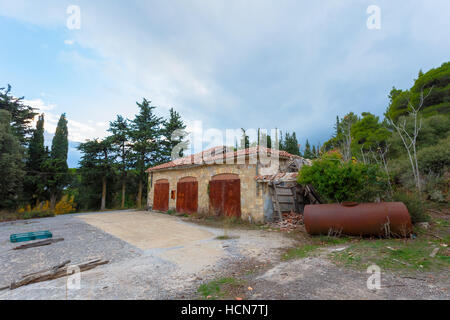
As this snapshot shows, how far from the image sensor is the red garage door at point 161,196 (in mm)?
14291

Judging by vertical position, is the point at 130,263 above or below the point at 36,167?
below

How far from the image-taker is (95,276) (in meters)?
3.51

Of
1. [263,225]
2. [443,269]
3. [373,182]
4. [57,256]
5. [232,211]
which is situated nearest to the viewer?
[443,269]

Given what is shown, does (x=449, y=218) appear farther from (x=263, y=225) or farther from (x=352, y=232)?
(x=263, y=225)

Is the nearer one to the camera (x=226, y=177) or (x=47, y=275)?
(x=47, y=275)

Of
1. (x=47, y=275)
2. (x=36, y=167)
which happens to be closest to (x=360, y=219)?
(x=47, y=275)

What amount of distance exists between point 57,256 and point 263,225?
648cm

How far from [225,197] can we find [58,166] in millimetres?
16837

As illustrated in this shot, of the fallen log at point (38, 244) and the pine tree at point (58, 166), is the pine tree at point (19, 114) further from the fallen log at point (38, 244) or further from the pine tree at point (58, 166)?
the fallen log at point (38, 244)

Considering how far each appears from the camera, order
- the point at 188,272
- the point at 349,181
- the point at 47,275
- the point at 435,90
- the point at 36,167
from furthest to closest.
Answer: the point at 36,167
the point at 435,90
the point at 349,181
the point at 188,272
the point at 47,275

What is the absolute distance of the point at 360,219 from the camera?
5.55m

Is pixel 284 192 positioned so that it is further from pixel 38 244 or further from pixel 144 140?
pixel 144 140

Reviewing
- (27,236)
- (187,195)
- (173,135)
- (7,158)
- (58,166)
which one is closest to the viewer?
(27,236)
